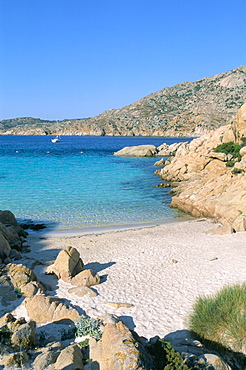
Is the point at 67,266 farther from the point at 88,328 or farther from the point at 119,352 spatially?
the point at 119,352

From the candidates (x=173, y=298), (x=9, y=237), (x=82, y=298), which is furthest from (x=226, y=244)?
(x=9, y=237)

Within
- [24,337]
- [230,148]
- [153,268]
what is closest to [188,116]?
[230,148]

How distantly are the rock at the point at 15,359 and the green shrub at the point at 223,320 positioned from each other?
3828 millimetres

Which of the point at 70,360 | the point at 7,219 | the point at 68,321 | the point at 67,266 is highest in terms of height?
the point at 7,219

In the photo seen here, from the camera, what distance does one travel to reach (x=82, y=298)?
1006 cm

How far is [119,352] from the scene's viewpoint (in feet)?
17.7

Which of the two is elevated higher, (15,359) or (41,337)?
(15,359)

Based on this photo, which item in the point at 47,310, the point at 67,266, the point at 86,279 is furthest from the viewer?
the point at 67,266

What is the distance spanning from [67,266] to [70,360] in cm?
595

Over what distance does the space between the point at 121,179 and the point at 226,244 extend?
23.0 m

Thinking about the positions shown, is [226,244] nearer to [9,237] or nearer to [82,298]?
[82,298]

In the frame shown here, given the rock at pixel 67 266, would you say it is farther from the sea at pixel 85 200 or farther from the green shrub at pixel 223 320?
the sea at pixel 85 200

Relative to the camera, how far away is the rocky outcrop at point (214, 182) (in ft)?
64.1

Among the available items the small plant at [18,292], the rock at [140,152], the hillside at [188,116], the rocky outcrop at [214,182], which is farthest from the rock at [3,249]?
the hillside at [188,116]
